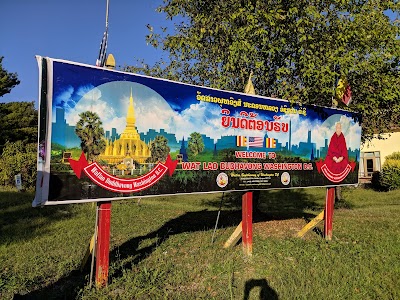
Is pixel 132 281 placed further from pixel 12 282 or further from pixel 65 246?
pixel 65 246

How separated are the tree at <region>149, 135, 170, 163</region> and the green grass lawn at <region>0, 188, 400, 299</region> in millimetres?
1541

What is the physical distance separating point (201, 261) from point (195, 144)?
5.95 feet

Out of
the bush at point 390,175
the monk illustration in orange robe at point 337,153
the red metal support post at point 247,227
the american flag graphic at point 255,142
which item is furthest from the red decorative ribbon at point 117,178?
the bush at point 390,175

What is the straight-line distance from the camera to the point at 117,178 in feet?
15.3

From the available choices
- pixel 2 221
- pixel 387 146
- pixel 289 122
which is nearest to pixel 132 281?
pixel 289 122

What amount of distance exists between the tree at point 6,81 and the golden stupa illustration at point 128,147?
1394 inches

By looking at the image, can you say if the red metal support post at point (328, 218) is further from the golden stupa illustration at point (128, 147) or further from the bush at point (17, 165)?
the bush at point (17, 165)

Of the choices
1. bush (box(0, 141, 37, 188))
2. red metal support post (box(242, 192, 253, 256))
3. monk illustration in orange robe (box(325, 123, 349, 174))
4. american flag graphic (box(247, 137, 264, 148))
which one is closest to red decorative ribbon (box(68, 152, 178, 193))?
american flag graphic (box(247, 137, 264, 148))

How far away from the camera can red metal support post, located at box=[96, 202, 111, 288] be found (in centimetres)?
466

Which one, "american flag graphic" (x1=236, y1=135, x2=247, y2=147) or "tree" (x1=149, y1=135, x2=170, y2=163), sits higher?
"american flag graphic" (x1=236, y1=135, x2=247, y2=147)

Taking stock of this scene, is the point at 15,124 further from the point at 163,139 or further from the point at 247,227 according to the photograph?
the point at 163,139

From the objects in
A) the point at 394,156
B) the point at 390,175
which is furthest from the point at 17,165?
the point at 394,156

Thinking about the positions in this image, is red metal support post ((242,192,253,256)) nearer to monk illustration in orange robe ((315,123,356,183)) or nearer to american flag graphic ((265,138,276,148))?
american flag graphic ((265,138,276,148))

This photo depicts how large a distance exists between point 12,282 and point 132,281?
1.61 metres
